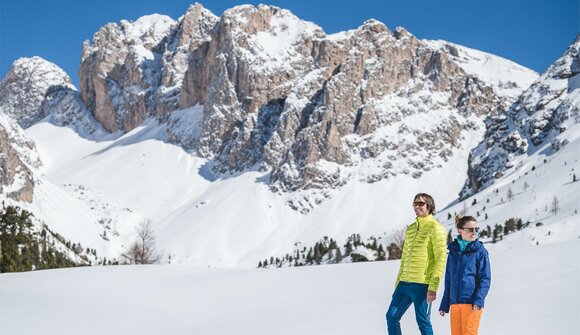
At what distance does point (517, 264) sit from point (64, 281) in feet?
59.0

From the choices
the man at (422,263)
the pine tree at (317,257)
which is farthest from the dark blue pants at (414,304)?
the pine tree at (317,257)

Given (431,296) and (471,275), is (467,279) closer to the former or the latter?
(471,275)

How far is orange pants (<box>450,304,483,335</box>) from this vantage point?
10.2 meters

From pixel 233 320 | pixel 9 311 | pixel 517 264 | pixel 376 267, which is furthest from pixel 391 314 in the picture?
pixel 9 311

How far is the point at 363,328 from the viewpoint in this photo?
15.8m

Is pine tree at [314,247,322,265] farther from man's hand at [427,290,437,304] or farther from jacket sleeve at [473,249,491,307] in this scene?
jacket sleeve at [473,249,491,307]

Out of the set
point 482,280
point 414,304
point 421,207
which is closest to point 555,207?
point 414,304

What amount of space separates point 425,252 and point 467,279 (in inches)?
36.6

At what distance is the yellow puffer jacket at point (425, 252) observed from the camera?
10.9m

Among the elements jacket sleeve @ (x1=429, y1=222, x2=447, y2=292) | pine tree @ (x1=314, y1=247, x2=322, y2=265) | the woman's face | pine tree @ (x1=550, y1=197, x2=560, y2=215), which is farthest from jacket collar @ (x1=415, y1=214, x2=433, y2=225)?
pine tree @ (x1=314, y1=247, x2=322, y2=265)

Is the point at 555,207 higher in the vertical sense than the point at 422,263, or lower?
higher

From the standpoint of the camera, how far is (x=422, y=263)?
11.0m

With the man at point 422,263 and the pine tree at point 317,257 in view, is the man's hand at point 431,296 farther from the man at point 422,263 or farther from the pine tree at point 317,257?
the pine tree at point 317,257

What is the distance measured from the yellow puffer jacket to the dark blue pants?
136 mm
